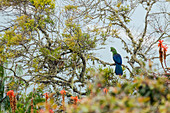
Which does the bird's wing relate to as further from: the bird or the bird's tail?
the bird's tail

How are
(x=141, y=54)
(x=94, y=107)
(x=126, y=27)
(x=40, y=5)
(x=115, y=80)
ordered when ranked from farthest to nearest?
(x=141, y=54) < (x=126, y=27) < (x=115, y=80) < (x=40, y=5) < (x=94, y=107)

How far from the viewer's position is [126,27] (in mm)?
7160

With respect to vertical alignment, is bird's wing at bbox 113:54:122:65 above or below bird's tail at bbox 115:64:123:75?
above

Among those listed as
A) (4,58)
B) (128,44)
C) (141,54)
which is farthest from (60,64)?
(141,54)

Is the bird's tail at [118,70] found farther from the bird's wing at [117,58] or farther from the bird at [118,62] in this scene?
the bird's wing at [117,58]

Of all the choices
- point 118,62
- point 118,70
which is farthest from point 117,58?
point 118,70

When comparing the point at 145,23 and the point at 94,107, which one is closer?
the point at 94,107

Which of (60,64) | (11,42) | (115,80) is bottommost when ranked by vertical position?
(115,80)

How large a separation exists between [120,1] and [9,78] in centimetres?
432

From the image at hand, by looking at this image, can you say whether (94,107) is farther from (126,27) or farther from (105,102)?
(126,27)

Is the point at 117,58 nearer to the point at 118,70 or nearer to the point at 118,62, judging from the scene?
the point at 118,62

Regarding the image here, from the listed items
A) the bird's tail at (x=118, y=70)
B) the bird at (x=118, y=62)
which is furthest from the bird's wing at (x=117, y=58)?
the bird's tail at (x=118, y=70)

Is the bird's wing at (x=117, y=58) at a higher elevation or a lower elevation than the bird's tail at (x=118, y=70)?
higher

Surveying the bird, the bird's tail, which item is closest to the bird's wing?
the bird
